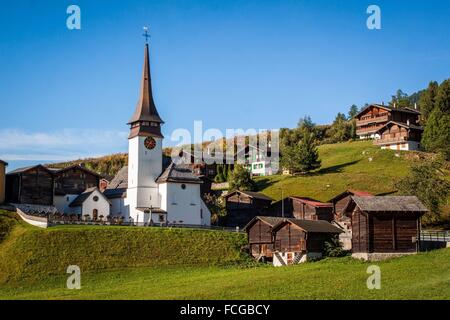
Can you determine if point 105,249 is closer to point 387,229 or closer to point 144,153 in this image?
point 144,153

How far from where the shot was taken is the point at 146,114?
246 ft

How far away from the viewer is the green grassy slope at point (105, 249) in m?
53.1

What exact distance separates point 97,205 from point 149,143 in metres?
8.89

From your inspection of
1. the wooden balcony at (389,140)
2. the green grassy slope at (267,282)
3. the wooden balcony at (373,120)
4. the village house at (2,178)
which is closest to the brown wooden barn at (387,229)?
the green grassy slope at (267,282)

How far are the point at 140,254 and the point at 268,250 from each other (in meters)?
11.7

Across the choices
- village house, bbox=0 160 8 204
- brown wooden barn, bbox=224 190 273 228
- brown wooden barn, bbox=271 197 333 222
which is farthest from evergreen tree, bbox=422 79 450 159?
village house, bbox=0 160 8 204

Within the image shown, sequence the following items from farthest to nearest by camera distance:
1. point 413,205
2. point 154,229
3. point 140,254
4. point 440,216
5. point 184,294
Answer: point 440,216, point 154,229, point 140,254, point 413,205, point 184,294

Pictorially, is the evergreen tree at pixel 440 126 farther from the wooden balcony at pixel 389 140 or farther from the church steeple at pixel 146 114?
the church steeple at pixel 146 114

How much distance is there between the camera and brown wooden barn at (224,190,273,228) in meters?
81.3

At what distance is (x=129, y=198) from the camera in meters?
73.7

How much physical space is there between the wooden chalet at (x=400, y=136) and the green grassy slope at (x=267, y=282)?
2264 inches

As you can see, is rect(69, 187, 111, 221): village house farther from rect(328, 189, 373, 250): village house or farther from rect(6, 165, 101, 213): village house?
rect(328, 189, 373, 250): village house
